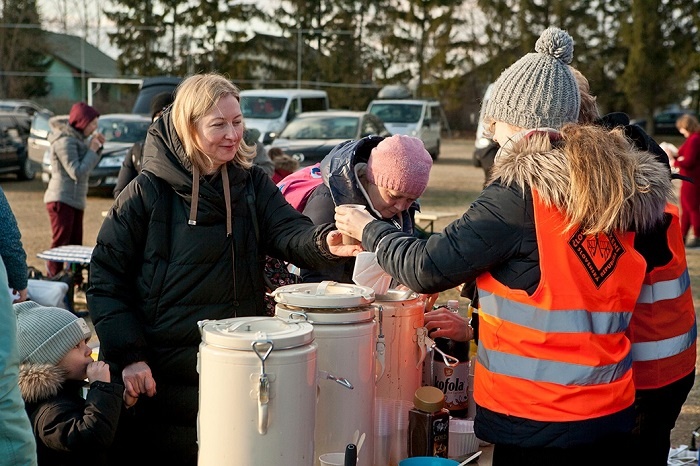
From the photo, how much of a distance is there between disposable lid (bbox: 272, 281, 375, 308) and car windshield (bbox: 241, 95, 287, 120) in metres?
17.7

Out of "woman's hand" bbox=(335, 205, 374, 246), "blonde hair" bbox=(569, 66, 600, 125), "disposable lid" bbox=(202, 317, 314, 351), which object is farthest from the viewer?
"blonde hair" bbox=(569, 66, 600, 125)

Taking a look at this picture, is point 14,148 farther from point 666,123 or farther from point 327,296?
point 666,123

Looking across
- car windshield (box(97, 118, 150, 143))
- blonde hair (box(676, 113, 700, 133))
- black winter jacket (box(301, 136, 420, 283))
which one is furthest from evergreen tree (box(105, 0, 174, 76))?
black winter jacket (box(301, 136, 420, 283))

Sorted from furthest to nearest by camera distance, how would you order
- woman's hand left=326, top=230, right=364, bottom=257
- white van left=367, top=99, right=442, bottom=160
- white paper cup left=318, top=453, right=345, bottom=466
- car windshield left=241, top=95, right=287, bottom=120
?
white van left=367, top=99, right=442, bottom=160 → car windshield left=241, top=95, right=287, bottom=120 → woman's hand left=326, top=230, right=364, bottom=257 → white paper cup left=318, top=453, right=345, bottom=466

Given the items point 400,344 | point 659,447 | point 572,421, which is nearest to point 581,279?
point 572,421

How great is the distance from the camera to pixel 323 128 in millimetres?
17125

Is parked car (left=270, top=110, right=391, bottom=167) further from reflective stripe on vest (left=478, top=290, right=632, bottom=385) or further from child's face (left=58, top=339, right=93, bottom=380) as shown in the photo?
reflective stripe on vest (left=478, top=290, right=632, bottom=385)

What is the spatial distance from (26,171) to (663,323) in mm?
19165

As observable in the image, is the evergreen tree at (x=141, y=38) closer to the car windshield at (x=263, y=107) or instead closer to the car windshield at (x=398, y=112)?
the car windshield at (x=398, y=112)

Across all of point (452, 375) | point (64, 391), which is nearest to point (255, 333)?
point (64, 391)

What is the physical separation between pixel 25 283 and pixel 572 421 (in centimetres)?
279

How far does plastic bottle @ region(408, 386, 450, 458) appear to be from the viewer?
9.48 ft

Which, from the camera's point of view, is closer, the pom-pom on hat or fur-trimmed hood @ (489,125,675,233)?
fur-trimmed hood @ (489,125,675,233)

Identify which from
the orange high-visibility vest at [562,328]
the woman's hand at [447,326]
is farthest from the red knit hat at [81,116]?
the orange high-visibility vest at [562,328]
